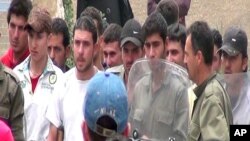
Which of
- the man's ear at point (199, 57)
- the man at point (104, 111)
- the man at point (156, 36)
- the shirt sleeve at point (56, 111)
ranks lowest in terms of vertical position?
the shirt sleeve at point (56, 111)

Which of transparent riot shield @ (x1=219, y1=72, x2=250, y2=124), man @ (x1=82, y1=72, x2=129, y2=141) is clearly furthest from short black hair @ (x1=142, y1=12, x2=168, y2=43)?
man @ (x1=82, y1=72, x2=129, y2=141)

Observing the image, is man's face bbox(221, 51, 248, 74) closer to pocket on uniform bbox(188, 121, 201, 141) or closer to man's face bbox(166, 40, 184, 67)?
man's face bbox(166, 40, 184, 67)

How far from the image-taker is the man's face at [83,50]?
666 cm

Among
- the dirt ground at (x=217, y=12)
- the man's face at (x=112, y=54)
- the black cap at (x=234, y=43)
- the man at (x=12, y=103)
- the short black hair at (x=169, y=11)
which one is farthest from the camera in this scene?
the dirt ground at (x=217, y=12)

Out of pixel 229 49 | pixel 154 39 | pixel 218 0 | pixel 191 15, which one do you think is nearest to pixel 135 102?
pixel 154 39

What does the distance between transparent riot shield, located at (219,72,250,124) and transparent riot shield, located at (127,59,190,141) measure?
1.53 meters

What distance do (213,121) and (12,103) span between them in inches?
60.1

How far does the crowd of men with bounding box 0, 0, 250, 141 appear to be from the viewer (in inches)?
180

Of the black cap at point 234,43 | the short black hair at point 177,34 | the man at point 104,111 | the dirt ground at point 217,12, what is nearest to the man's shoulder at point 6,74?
the short black hair at point 177,34

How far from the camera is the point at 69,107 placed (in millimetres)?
6484

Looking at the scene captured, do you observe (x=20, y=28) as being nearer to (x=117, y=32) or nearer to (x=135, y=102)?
(x=117, y=32)

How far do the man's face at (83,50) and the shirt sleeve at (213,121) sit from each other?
1.19 metres

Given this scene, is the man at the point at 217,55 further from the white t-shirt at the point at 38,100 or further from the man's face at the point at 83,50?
the white t-shirt at the point at 38,100

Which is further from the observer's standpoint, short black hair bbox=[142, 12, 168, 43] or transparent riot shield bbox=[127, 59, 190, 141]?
short black hair bbox=[142, 12, 168, 43]
